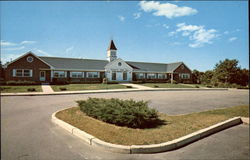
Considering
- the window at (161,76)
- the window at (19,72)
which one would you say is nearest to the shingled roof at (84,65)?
the window at (161,76)

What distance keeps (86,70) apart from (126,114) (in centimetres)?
2881

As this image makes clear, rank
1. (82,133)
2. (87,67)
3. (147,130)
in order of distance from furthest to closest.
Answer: (87,67)
(147,130)
(82,133)

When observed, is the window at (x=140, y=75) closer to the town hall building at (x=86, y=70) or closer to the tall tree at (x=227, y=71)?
the town hall building at (x=86, y=70)

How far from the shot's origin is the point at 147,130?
602 cm

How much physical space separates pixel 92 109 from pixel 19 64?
26.1m

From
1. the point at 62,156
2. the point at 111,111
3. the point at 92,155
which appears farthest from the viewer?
the point at 111,111

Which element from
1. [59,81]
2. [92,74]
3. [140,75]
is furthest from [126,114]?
[140,75]

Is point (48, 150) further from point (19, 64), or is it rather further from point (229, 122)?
point (19, 64)

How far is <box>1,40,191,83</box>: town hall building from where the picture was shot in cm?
2834

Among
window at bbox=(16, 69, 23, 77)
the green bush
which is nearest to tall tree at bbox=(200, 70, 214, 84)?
the green bush

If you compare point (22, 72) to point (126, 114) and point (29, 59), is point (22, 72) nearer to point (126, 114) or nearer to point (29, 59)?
point (29, 59)

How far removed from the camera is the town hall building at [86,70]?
28.3 metres

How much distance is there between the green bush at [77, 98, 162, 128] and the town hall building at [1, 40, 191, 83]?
1709 centimetres

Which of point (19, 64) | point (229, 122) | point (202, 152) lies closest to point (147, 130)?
point (202, 152)
